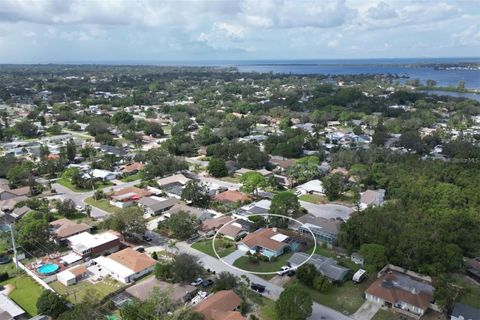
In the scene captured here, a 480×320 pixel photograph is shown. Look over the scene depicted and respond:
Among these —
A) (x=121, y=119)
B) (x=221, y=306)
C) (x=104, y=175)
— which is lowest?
(x=104, y=175)

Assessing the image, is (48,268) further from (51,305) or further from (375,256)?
(375,256)

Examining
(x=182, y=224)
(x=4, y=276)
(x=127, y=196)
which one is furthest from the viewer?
(x=127, y=196)

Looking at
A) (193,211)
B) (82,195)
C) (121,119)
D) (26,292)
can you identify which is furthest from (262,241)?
(121,119)

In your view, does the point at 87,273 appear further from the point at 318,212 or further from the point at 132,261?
the point at 318,212

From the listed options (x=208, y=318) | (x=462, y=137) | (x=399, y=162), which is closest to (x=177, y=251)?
(x=208, y=318)

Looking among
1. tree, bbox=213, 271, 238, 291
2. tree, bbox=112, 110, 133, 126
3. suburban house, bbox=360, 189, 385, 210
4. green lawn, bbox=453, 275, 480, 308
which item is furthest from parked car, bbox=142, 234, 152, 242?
tree, bbox=112, 110, 133, 126

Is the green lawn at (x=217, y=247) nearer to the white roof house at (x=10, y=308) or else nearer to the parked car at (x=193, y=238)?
the parked car at (x=193, y=238)

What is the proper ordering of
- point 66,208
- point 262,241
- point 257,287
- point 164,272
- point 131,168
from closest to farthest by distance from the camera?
point 257,287 → point 164,272 → point 262,241 → point 66,208 → point 131,168
